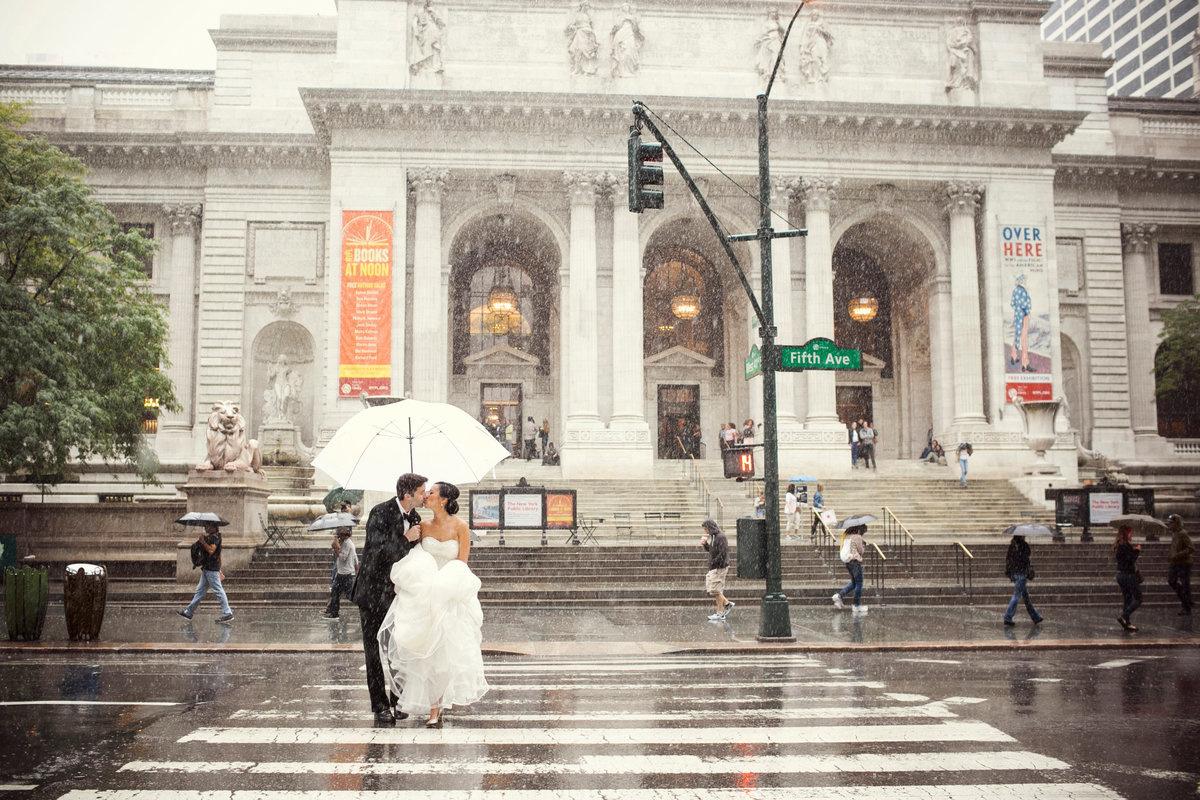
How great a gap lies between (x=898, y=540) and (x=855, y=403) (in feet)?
61.8

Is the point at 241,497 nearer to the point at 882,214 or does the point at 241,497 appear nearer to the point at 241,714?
the point at 241,714

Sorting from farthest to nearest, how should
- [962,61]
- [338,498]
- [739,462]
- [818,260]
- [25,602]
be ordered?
[962,61] → [818,260] → [338,498] → [739,462] → [25,602]

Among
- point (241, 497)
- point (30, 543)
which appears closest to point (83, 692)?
point (241, 497)

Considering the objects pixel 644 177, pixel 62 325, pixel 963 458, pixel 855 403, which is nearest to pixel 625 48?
pixel 855 403

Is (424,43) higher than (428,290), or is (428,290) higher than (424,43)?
(424,43)

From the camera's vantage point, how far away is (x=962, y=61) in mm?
40625

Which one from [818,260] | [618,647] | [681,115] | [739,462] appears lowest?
[618,647]

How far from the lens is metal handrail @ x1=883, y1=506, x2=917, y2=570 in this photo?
83.9 ft

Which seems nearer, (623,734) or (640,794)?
(640,794)

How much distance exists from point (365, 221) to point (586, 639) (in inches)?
996

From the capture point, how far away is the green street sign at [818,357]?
15859 millimetres

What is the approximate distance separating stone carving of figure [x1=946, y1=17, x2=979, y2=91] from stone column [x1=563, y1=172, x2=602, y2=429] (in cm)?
1488

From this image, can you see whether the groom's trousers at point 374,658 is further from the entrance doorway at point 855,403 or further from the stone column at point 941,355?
the entrance doorway at point 855,403

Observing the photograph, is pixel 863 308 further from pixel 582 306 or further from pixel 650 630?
pixel 650 630
